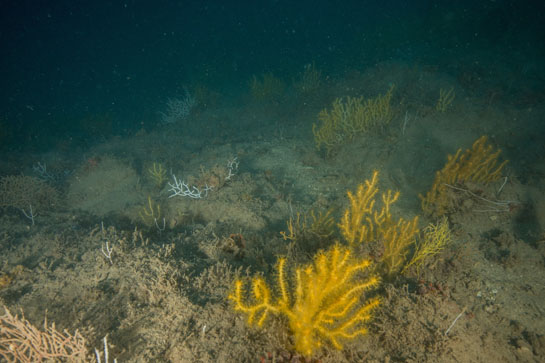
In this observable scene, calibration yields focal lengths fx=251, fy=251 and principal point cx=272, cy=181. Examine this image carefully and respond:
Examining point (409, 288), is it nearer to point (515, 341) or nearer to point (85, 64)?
point (515, 341)

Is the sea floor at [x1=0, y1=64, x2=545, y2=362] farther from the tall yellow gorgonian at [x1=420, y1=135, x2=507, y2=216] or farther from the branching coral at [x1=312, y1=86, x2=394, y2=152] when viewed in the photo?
the branching coral at [x1=312, y1=86, x2=394, y2=152]

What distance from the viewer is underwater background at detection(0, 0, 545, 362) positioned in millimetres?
2439

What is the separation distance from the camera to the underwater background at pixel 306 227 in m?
2.44

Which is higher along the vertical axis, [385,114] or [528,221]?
[385,114]

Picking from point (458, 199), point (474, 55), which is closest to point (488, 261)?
point (458, 199)

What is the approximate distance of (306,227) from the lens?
4254 millimetres

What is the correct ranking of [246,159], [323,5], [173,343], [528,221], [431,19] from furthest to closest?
[323,5], [431,19], [246,159], [528,221], [173,343]

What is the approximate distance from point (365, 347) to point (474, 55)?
1519 centimetres

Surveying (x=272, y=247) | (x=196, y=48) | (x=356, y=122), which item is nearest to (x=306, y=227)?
(x=272, y=247)

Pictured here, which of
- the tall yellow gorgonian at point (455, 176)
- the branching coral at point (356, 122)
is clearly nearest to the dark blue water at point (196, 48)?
the branching coral at point (356, 122)

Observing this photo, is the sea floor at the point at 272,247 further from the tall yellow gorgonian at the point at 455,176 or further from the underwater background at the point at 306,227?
the tall yellow gorgonian at the point at 455,176

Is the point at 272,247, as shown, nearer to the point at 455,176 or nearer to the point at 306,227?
the point at 306,227

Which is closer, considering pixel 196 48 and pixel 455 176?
pixel 455 176

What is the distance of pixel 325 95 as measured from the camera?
1116 cm
